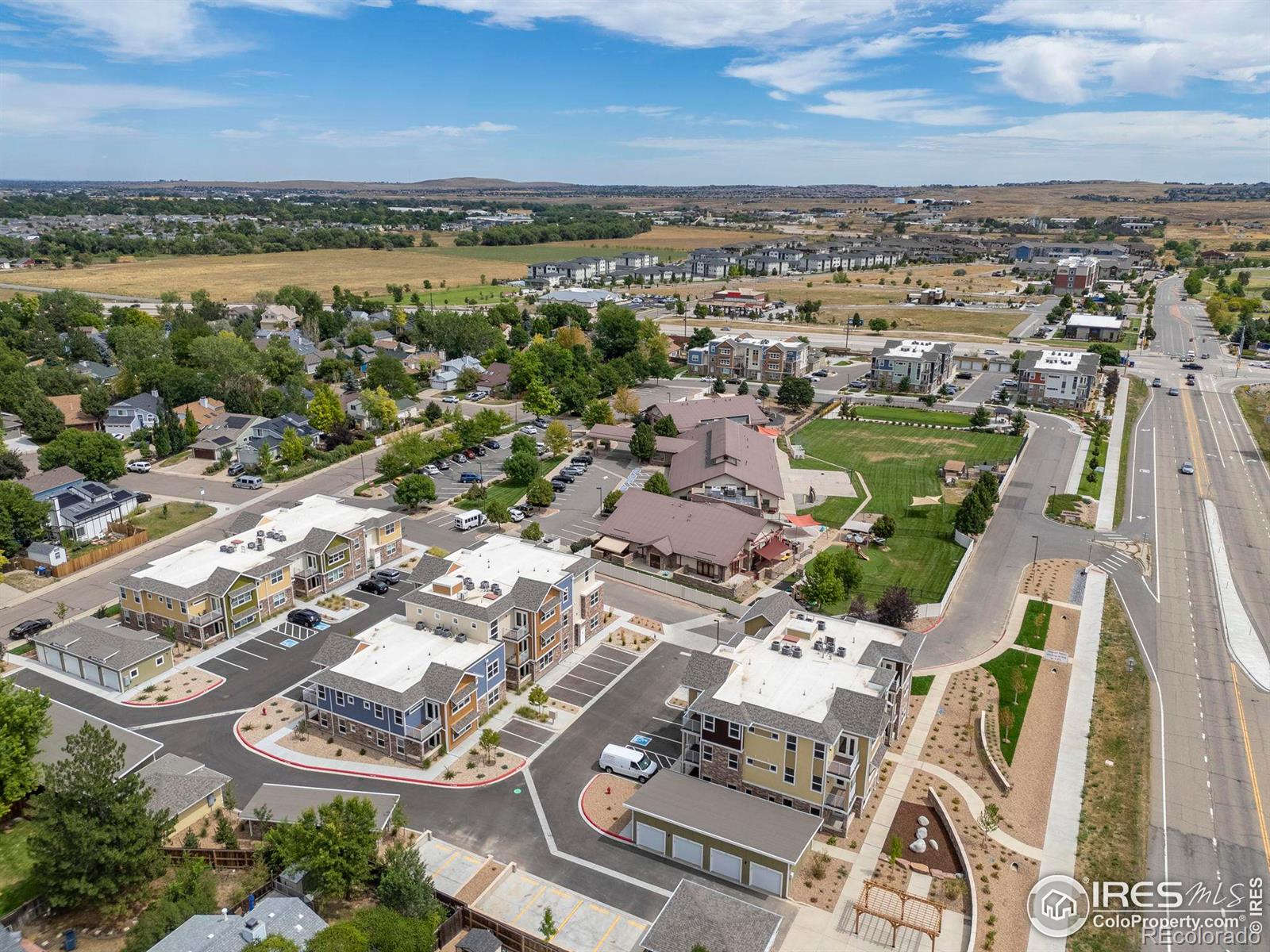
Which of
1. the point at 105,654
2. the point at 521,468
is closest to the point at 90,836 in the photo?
the point at 105,654

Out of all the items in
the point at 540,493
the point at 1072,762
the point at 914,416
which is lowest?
→ the point at 1072,762

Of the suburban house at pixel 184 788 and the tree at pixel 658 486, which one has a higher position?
the tree at pixel 658 486

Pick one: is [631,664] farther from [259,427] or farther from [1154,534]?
[259,427]

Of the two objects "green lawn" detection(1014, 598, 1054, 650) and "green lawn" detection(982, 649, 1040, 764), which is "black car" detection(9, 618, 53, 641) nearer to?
"green lawn" detection(982, 649, 1040, 764)

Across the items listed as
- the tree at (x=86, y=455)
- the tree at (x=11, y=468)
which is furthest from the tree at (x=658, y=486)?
the tree at (x=11, y=468)

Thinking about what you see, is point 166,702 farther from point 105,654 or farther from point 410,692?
point 410,692

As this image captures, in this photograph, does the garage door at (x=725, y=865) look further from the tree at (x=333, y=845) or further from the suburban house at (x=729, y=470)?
the suburban house at (x=729, y=470)
